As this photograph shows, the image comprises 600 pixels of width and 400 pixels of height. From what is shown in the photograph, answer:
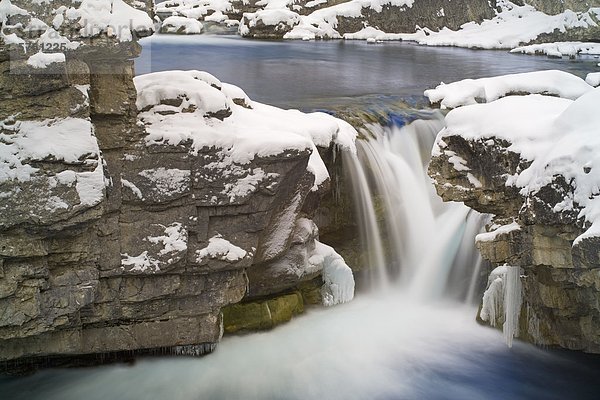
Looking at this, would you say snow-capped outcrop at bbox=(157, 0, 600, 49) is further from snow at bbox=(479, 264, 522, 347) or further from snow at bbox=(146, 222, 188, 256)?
snow at bbox=(146, 222, 188, 256)

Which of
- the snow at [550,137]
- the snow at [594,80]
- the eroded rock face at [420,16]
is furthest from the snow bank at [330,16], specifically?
the snow at [550,137]

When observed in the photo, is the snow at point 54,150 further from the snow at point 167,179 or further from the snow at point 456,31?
the snow at point 456,31

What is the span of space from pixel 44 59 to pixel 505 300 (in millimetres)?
5984

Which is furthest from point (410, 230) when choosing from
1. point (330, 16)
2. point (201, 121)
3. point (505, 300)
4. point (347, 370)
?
point (330, 16)

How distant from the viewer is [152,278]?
614 cm

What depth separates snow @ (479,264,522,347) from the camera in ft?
23.8

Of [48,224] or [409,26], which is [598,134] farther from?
[409,26]

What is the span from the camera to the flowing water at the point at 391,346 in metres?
6.55

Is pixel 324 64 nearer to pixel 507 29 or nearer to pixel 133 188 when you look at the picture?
pixel 133 188

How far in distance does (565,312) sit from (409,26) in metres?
29.5

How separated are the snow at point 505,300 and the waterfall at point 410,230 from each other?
2.19ft

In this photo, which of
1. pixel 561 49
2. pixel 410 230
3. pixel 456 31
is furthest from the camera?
pixel 456 31

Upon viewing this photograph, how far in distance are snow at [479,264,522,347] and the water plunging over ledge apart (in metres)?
0.20

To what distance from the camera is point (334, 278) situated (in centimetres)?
831
